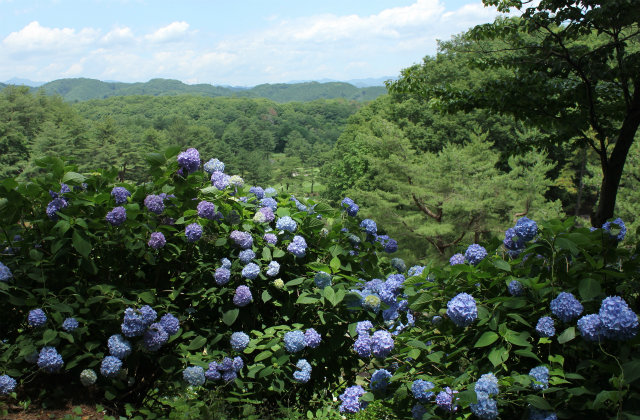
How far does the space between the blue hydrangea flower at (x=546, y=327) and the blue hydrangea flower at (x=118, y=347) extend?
1478mm

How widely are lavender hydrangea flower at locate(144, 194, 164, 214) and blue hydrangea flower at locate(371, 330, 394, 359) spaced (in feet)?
3.37

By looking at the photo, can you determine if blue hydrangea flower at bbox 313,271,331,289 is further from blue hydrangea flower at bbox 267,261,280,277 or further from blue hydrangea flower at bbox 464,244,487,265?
blue hydrangea flower at bbox 464,244,487,265

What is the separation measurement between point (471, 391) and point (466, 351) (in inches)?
11.3

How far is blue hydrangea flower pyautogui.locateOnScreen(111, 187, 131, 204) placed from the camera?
6.38 ft

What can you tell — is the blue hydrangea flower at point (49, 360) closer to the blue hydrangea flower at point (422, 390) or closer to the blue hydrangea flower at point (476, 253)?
the blue hydrangea flower at point (422, 390)

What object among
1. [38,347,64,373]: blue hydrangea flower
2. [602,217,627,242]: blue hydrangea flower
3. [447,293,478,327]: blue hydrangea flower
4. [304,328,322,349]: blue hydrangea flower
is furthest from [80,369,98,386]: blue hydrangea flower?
[602,217,627,242]: blue hydrangea flower

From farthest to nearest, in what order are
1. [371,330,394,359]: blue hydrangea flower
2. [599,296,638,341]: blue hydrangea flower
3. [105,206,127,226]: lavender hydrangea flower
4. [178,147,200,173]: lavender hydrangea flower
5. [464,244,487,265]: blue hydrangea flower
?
1. [178,147,200,173]: lavender hydrangea flower
2. [105,206,127,226]: lavender hydrangea flower
3. [464,244,487,265]: blue hydrangea flower
4. [371,330,394,359]: blue hydrangea flower
5. [599,296,638,341]: blue hydrangea flower

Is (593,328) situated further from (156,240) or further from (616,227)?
(156,240)

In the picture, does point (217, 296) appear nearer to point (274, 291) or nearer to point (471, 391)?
point (274, 291)

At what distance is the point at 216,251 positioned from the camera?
2182mm

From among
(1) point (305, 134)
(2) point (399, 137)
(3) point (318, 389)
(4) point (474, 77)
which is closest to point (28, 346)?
(3) point (318, 389)

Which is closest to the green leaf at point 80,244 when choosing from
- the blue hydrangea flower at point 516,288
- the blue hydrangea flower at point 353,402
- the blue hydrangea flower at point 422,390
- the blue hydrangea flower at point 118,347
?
the blue hydrangea flower at point 118,347

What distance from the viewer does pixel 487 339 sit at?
4.79ft

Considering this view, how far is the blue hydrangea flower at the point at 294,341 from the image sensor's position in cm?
183
